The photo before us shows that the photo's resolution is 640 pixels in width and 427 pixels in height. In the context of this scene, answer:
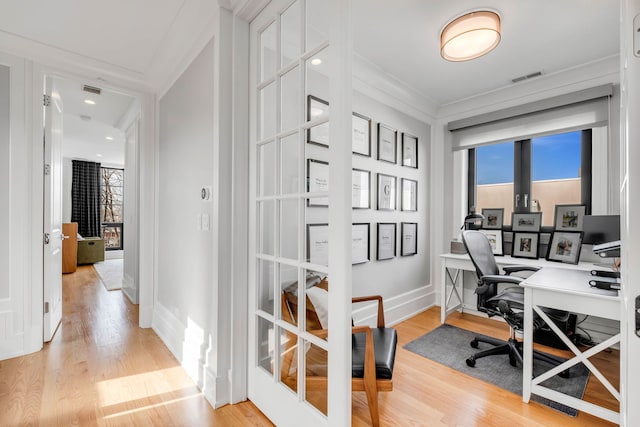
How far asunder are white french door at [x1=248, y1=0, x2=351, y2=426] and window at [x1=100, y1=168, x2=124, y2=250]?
27.9 ft

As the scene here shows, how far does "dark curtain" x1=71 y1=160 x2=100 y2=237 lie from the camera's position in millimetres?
7617

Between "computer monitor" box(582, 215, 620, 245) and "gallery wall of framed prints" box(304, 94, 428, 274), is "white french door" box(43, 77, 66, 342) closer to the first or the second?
"gallery wall of framed prints" box(304, 94, 428, 274)

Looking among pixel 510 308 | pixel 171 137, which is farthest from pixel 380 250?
pixel 171 137

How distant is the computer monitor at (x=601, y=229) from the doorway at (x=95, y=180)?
4303mm

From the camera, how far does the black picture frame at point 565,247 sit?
2744 mm

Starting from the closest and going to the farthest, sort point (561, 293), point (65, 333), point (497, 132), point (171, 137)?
point (561, 293), point (171, 137), point (65, 333), point (497, 132)

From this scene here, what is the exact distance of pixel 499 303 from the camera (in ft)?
7.11

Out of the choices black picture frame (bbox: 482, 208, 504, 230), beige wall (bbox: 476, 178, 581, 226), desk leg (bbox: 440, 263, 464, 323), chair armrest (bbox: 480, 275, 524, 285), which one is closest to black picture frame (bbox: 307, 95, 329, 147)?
chair armrest (bbox: 480, 275, 524, 285)

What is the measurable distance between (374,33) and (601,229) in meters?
2.44

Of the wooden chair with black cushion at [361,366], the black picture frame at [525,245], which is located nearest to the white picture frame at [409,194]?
the black picture frame at [525,245]

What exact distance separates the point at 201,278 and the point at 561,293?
228 centimetres

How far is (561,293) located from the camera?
5.80 feet

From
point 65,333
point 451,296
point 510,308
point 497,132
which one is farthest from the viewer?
point 451,296

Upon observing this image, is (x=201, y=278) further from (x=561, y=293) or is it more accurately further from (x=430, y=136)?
(x=430, y=136)
